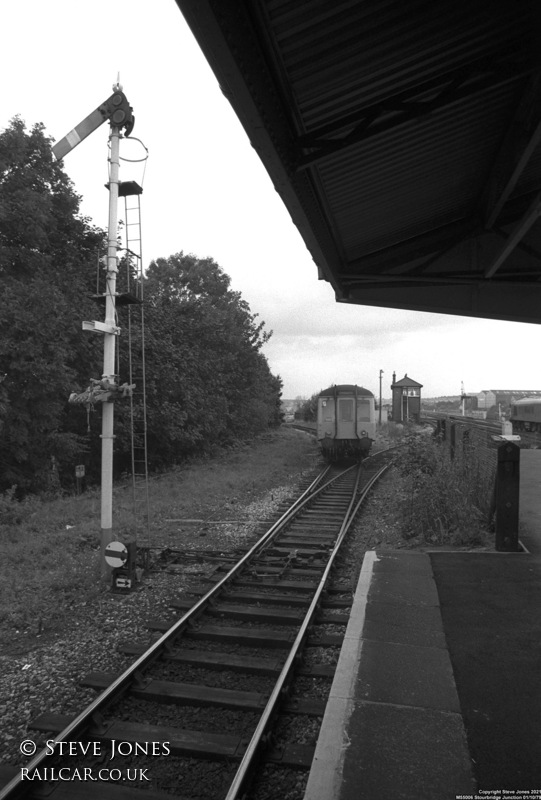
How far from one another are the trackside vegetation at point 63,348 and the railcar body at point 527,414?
18174 mm

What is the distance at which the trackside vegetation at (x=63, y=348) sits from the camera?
12703mm

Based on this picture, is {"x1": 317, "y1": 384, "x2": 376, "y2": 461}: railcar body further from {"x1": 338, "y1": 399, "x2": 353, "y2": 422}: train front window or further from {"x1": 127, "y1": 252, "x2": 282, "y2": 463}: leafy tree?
{"x1": 127, "y1": 252, "x2": 282, "y2": 463}: leafy tree

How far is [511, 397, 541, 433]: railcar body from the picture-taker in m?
29.8

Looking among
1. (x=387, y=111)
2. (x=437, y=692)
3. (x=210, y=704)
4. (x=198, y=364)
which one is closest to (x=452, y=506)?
(x=437, y=692)

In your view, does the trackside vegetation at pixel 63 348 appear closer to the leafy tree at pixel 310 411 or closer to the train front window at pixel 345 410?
the train front window at pixel 345 410

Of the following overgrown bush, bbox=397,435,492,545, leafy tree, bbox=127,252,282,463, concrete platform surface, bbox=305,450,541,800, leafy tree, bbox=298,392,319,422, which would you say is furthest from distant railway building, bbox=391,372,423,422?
concrete platform surface, bbox=305,450,541,800

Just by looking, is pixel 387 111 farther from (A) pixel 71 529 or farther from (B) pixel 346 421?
(B) pixel 346 421

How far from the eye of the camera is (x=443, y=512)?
754 centimetres

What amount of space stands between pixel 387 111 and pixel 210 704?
14.4 ft

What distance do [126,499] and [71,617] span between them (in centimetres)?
695

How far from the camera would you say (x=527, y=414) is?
3175 centimetres

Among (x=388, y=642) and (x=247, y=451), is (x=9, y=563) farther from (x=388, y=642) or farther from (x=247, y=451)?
(x=247, y=451)

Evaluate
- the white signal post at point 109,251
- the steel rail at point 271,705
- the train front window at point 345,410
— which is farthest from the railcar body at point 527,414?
the white signal post at point 109,251

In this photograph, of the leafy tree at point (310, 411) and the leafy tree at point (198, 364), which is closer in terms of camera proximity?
the leafy tree at point (198, 364)
